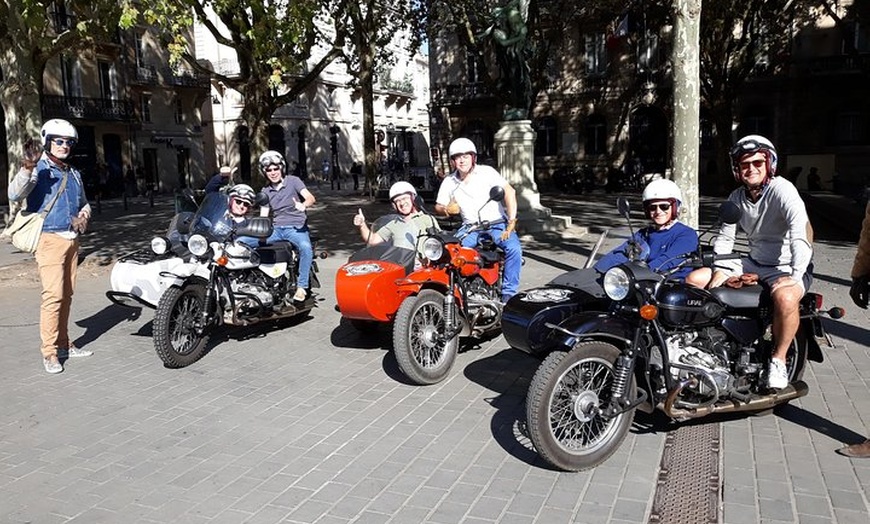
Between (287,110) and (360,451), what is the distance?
4974 cm

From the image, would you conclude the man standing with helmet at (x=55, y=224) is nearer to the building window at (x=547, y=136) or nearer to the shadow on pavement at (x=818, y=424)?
the shadow on pavement at (x=818, y=424)

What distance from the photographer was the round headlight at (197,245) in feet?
20.2

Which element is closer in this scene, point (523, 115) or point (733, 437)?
point (733, 437)

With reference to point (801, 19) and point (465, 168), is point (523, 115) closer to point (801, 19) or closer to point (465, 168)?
point (465, 168)

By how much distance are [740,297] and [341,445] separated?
2535 mm

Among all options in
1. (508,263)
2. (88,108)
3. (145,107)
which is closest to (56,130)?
(508,263)

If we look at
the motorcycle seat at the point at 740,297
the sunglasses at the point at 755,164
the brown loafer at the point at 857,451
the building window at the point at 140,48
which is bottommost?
the brown loafer at the point at 857,451

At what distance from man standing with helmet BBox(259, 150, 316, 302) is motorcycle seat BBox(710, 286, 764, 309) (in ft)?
14.2

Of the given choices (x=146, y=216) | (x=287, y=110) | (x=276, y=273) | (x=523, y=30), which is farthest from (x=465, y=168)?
(x=287, y=110)

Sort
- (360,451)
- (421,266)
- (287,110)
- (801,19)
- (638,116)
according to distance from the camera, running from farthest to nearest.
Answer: (287,110) → (638,116) → (801,19) → (421,266) → (360,451)

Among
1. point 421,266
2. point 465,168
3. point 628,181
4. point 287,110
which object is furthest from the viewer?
point 287,110

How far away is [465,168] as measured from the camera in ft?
21.8

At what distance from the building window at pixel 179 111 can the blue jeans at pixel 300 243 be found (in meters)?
39.7

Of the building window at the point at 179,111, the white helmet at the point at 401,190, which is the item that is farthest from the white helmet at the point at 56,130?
the building window at the point at 179,111
